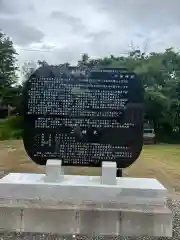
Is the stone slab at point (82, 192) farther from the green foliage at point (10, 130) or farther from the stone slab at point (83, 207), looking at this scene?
the green foliage at point (10, 130)

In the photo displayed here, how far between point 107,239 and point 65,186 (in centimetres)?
73

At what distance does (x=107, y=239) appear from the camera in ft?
13.0

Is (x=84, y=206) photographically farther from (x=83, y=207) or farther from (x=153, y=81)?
(x=153, y=81)

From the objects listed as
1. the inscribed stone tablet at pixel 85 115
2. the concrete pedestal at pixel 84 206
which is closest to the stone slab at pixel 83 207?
the concrete pedestal at pixel 84 206

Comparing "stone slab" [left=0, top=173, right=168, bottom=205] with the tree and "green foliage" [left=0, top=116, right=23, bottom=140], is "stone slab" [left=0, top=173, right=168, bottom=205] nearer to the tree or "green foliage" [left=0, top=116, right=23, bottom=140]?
"green foliage" [left=0, top=116, right=23, bottom=140]

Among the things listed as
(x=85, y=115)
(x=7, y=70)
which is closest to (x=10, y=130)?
(x=7, y=70)

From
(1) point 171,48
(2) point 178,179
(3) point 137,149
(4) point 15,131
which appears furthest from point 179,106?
(3) point 137,149

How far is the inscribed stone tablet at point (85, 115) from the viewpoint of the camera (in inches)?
180

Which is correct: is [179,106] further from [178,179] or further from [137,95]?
[137,95]

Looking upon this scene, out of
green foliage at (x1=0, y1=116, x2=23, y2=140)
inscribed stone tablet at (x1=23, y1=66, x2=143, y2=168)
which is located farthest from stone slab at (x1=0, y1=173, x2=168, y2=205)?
green foliage at (x1=0, y1=116, x2=23, y2=140)

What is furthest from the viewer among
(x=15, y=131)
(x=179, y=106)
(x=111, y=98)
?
(x=179, y=106)

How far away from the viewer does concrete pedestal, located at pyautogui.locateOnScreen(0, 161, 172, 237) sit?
159 inches

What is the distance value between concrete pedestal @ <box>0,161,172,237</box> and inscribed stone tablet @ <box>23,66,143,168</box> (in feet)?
0.79

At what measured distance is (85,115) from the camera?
4.57 m
